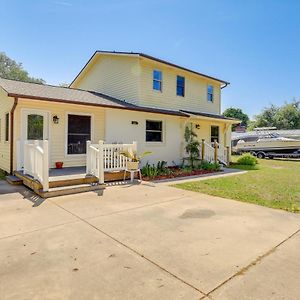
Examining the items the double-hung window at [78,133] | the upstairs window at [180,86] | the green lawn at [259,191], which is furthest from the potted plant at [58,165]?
the upstairs window at [180,86]

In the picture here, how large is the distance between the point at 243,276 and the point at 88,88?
51.6 feet

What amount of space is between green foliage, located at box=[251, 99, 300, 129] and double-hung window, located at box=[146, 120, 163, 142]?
5024 centimetres

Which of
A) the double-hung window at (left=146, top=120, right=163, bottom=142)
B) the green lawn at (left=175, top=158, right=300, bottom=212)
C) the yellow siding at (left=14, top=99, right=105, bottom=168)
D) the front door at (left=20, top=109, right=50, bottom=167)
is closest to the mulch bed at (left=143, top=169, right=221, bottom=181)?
the green lawn at (left=175, top=158, right=300, bottom=212)

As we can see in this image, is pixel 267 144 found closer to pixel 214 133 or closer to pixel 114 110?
pixel 214 133

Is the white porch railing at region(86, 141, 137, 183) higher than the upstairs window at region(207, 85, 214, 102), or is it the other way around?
the upstairs window at region(207, 85, 214, 102)

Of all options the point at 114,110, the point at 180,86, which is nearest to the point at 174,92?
the point at 180,86

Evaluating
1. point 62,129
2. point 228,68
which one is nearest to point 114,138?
point 62,129

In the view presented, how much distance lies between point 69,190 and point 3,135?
570cm

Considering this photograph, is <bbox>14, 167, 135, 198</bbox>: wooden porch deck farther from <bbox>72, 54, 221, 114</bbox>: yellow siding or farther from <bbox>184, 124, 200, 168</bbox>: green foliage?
<bbox>72, 54, 221, 114</bbox>: yellow siding

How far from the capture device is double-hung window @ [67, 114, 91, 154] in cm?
1033

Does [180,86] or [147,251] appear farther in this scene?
[180,86]

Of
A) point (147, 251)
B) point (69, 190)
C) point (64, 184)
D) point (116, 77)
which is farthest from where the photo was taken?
point (116, 77)

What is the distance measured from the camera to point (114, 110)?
11.0m

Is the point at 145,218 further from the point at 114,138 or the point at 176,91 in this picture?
the point at 176,91
